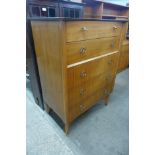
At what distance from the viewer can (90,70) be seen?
3.81 ft

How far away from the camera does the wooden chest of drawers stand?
35.3 inches

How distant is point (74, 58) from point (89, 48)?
0.57 ft

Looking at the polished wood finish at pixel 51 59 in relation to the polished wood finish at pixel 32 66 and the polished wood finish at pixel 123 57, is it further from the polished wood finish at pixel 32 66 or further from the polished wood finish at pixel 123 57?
the polished wood finish at pixel 123 57

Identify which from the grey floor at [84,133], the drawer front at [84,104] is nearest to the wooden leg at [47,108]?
the grey floor at [84,133]

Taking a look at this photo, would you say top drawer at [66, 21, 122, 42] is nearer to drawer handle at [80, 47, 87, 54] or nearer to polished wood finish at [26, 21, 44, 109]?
drawer handle at [80, 47, 87, 54]

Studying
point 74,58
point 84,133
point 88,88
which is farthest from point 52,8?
point 84,133

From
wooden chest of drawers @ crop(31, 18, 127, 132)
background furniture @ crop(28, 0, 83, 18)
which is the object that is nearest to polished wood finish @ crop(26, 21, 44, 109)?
wooden chest of drawers @ crop(31, 18, 127, 132)

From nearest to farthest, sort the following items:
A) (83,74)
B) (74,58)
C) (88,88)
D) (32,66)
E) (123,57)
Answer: (74,58)
(83,74)
(88,88)
(32,66)
(123,57)

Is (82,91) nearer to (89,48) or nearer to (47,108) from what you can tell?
(89,48)

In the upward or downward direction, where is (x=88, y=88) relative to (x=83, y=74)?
downward
